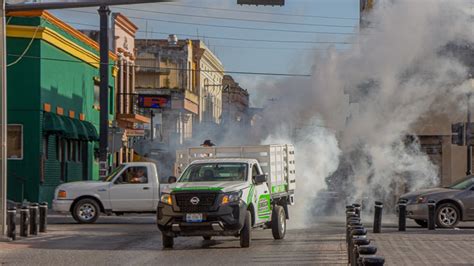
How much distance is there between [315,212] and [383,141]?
12.2ft

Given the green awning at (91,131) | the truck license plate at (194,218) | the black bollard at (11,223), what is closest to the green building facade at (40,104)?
the green awning at (91,131)

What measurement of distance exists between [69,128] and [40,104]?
11.1 ft

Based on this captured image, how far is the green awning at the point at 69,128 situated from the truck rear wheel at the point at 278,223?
59.2 feet

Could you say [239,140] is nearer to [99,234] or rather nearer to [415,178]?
[415,178]

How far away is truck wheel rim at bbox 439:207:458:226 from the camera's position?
85.3 feet

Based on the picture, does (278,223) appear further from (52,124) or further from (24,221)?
(52,124)

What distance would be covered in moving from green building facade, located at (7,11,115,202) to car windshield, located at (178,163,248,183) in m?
14.6

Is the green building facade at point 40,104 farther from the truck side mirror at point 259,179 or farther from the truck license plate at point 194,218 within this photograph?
the truck license plate at point 194,218

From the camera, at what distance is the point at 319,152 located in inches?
1199

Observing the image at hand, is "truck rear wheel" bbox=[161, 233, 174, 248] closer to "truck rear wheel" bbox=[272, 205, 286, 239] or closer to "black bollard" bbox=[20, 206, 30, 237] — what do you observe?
"truck rear wheel" bbox=[272, 205, 286, 239]

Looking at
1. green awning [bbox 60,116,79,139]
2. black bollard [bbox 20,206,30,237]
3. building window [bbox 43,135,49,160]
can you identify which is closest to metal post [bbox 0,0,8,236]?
black bollard [bbox 20,206,30,237]

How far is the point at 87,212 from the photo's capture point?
2833cm

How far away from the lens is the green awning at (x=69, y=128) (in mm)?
38956

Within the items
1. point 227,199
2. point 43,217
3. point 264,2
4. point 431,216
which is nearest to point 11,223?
point 43,217
